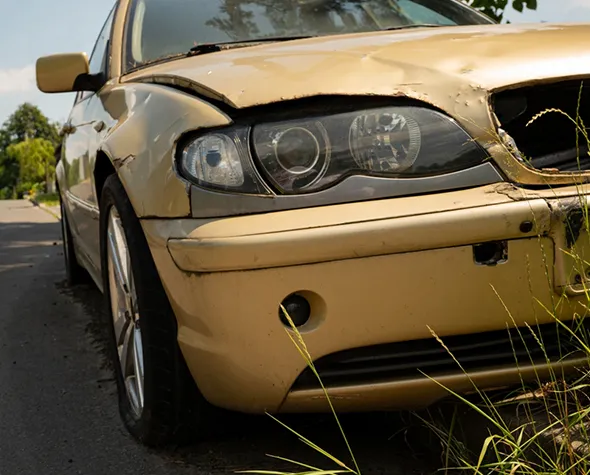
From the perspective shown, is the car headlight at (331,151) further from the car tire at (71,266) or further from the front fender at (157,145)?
the car tire at (71,266)

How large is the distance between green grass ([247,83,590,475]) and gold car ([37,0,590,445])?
0.05 m

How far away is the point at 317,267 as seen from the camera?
184 cm

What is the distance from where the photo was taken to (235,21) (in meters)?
3.34

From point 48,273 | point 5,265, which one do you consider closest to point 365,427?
point 48,273

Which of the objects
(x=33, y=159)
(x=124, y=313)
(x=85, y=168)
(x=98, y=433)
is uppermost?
(x=85, y=168)

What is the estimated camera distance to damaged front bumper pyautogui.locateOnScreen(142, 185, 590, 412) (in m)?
1.82

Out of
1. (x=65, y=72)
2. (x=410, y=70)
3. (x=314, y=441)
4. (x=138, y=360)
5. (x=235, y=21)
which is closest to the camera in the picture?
(x=410, y=70)

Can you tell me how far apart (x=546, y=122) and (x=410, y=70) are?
1.28 ft

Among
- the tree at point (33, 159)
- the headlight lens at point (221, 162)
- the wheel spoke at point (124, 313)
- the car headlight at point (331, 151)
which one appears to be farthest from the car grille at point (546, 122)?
the tree at point (33, 159)

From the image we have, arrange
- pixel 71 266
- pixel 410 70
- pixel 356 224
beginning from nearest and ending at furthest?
pixel 356 224
pixel 410 70
pixel 71 266

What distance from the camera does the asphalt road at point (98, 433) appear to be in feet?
A: 7.39

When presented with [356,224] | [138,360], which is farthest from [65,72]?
[356,224]

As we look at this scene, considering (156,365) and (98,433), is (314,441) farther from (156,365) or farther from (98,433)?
(98,433)

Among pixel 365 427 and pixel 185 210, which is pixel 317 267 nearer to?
pixel 185 210
